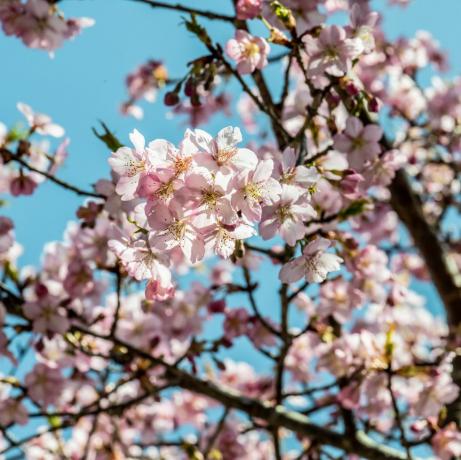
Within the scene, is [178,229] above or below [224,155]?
below

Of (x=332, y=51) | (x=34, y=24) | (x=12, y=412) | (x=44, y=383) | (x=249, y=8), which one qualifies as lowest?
(x=12, y=412)

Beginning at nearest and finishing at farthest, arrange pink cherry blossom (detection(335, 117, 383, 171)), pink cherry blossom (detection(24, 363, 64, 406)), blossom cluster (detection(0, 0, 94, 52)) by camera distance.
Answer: pink cherry blossom (detection(335, 117, 383, 171))
blossom cluster (detection(0, 0, 94, 52))
pink cherry blossom (detection(24, 363, 64, 406))

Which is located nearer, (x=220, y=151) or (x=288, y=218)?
(x=220, y=151)

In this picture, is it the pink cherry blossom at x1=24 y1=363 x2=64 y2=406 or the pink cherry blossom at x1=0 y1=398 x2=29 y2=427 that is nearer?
the pink cherry blossom at x1=0 y1=398 x2=29 y2=427

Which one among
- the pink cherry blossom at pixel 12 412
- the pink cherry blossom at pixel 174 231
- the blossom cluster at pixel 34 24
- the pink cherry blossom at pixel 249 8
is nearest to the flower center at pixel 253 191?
the pink cherry blossom at pixel 174 231

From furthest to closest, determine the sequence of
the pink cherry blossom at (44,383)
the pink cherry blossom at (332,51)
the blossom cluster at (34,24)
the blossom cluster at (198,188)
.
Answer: the pink cherry blossom at (44,383), the blossom cluster at (34,24), the pink cherry blossom at (332,51), the blossom cluster at (198,188)

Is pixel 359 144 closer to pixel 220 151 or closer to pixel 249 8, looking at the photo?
pixel 249 8

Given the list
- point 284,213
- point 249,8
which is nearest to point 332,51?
point 249,8

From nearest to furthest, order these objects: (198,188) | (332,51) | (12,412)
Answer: (198,188), (332,51), (12,412)

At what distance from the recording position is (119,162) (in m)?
1.44

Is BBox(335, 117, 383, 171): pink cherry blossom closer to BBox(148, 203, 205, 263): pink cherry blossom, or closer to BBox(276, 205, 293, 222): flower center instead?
BBox(276, 205, 293, 222): flower center

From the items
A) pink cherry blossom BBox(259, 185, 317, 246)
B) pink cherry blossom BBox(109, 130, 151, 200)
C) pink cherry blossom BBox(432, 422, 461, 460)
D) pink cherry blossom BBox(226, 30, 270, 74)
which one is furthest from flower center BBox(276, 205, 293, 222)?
pink cherry blossom BBox(432, 422, 461, 460)

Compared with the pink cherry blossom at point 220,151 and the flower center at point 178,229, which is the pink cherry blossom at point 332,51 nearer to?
the pink cherry blossom at point 220,151

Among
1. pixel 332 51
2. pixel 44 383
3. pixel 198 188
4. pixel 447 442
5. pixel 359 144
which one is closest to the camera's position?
pixel 198 188
